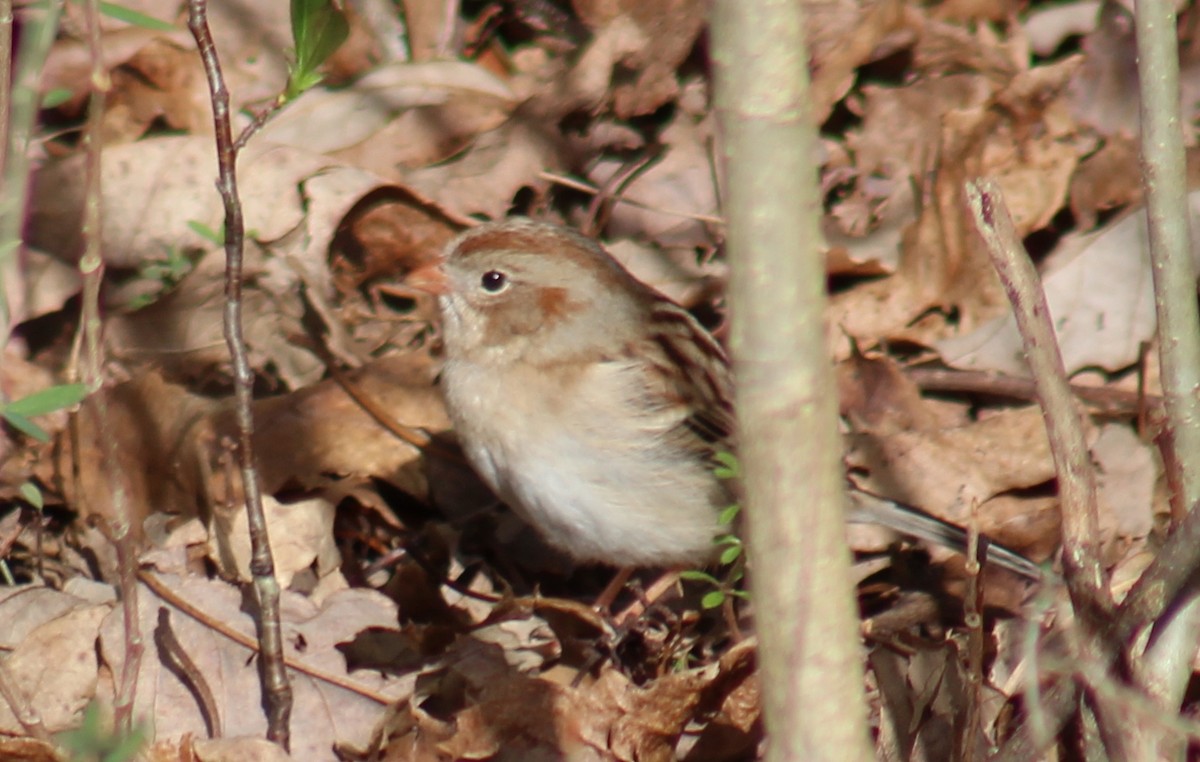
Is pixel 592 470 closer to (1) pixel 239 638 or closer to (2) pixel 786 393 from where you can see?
(1) pixel 239 638

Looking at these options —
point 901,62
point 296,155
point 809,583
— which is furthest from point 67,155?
point 809,583

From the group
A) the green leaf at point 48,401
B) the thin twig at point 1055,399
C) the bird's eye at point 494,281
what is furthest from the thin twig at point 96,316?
the bird's eye at point 494,281

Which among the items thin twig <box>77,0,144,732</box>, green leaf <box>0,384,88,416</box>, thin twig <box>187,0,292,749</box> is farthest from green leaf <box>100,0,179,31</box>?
green leaf <box>0,384,88,416</box>

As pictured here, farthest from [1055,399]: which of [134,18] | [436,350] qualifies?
[436,350]

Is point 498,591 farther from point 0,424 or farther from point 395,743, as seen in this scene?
point 0,424

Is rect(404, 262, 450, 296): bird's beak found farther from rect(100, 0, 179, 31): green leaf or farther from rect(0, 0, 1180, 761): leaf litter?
rect(100, 0, 179, 31): green leaf

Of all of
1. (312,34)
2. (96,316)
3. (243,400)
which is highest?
(312,34)
